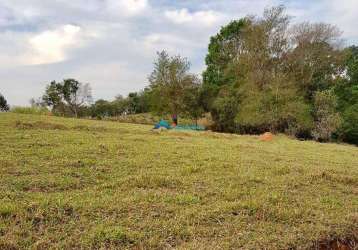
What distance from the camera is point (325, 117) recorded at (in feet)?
85.9

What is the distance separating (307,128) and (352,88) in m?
6.38

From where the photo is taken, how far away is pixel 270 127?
28047 millimetres

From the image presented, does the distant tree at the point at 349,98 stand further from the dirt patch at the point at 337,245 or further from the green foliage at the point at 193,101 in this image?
the dirt patch at the point at 337,245

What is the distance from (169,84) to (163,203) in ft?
103

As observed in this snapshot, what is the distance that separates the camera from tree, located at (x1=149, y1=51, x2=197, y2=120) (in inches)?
1412

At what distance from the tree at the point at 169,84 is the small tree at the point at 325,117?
42.6ft

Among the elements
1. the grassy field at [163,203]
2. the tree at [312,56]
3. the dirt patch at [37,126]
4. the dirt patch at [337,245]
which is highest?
the tree at [312,56]

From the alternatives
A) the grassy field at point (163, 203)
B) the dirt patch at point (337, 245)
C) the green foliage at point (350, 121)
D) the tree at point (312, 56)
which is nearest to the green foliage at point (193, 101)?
the tree at point (312, 56)

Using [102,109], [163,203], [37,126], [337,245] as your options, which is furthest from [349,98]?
[163,203]

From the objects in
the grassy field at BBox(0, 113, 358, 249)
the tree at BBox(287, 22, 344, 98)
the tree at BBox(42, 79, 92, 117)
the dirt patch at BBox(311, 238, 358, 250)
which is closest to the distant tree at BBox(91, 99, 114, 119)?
the tree at BBox(42, 79, 92, 117)

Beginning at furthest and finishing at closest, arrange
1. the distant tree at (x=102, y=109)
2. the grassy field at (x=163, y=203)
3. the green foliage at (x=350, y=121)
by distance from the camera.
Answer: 1. the distant tree at (x=102, y=109)
2. the green foliage at (x=350, y=121)
3. the grassy field at (x=163, y=203)

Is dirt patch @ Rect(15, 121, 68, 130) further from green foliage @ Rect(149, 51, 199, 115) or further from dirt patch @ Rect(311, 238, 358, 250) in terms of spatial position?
green foliage @ Rect(149, 51, 199, 115)

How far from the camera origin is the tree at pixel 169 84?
118 ft

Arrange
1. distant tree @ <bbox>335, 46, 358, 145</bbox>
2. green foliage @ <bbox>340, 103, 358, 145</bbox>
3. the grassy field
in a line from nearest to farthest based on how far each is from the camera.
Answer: the grassy field, green foliage @ <bbox>340, 103, 358, 145</bbox>, distant tree @ <bbox>335, 46, 358, 145</bbox>
